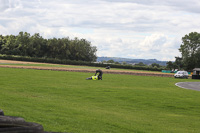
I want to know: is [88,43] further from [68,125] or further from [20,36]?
[68,125]

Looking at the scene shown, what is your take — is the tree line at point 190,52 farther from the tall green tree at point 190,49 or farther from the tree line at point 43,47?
the tree line at point 43,47

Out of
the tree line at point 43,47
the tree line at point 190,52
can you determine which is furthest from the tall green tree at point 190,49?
the tree line at point 43,47

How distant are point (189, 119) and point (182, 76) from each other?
51.2m

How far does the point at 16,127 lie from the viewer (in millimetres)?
3479

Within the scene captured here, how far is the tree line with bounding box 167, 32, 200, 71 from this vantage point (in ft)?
401

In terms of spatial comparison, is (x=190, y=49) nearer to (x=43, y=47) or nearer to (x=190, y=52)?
(x=190, y=52)

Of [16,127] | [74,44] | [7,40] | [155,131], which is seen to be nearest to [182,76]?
[155,131]

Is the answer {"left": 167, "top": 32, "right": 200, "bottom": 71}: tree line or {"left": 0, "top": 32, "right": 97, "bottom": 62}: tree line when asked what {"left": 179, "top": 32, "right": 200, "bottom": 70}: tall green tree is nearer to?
{"left": 167, "top": 32, "right": 200, "bottom": 71}: tree line

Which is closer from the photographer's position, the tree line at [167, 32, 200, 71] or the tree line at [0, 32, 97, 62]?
the tree line at [167, 32, 200, 71]

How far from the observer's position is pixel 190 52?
411ft

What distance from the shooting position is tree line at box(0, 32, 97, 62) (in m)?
138

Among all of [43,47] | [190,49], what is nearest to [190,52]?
[190,49]

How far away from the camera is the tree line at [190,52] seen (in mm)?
122312

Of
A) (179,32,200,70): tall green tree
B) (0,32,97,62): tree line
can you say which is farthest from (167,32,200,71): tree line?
(0,32,97,62): tree line
